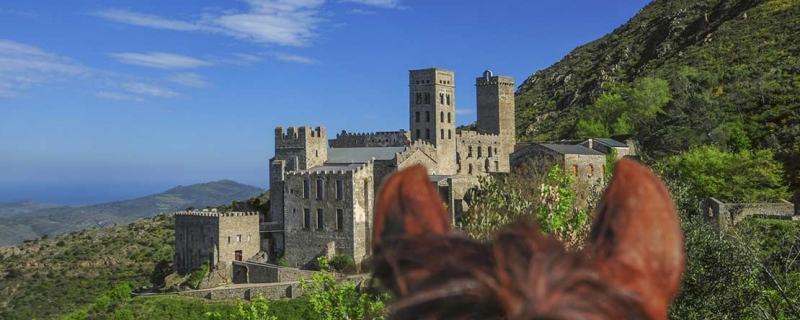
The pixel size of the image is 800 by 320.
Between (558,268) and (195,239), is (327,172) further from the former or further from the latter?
(558,268)

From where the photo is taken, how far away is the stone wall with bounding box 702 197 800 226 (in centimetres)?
3938

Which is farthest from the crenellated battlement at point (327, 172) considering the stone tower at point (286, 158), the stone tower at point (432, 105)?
the stone tower at point (432, 105)

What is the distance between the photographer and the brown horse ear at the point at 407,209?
7.32 feet

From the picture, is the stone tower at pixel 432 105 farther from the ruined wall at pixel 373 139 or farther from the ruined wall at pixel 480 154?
the ruined wall at pixel 373 139

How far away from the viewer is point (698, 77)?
7775 cm

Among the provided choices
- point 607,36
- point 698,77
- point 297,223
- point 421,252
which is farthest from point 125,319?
point 607,36

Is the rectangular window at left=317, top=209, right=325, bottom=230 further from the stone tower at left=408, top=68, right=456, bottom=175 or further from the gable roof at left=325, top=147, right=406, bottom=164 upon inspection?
the stone tower at left=408, top=68, right=456, bottom=175

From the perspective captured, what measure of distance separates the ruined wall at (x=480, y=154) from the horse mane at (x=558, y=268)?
6273 centimetres

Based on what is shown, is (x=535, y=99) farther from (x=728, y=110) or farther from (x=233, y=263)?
(x=233, y=263)

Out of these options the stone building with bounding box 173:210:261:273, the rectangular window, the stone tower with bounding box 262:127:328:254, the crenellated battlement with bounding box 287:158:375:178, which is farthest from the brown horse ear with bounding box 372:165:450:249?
the stone tower with bounding box 262:127:328:254

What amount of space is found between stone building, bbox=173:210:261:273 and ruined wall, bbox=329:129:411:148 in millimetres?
17935

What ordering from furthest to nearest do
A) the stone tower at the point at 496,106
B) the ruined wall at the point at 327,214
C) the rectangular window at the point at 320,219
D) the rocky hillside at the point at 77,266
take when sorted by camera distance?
the stone tower at the point at 496,106 < the rocky hillside at the point at 77,266 < the rectangular window at the point at 320,219 < the ruined wall at the point at 327,214

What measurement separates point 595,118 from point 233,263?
153 ft

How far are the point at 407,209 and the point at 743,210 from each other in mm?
41826
